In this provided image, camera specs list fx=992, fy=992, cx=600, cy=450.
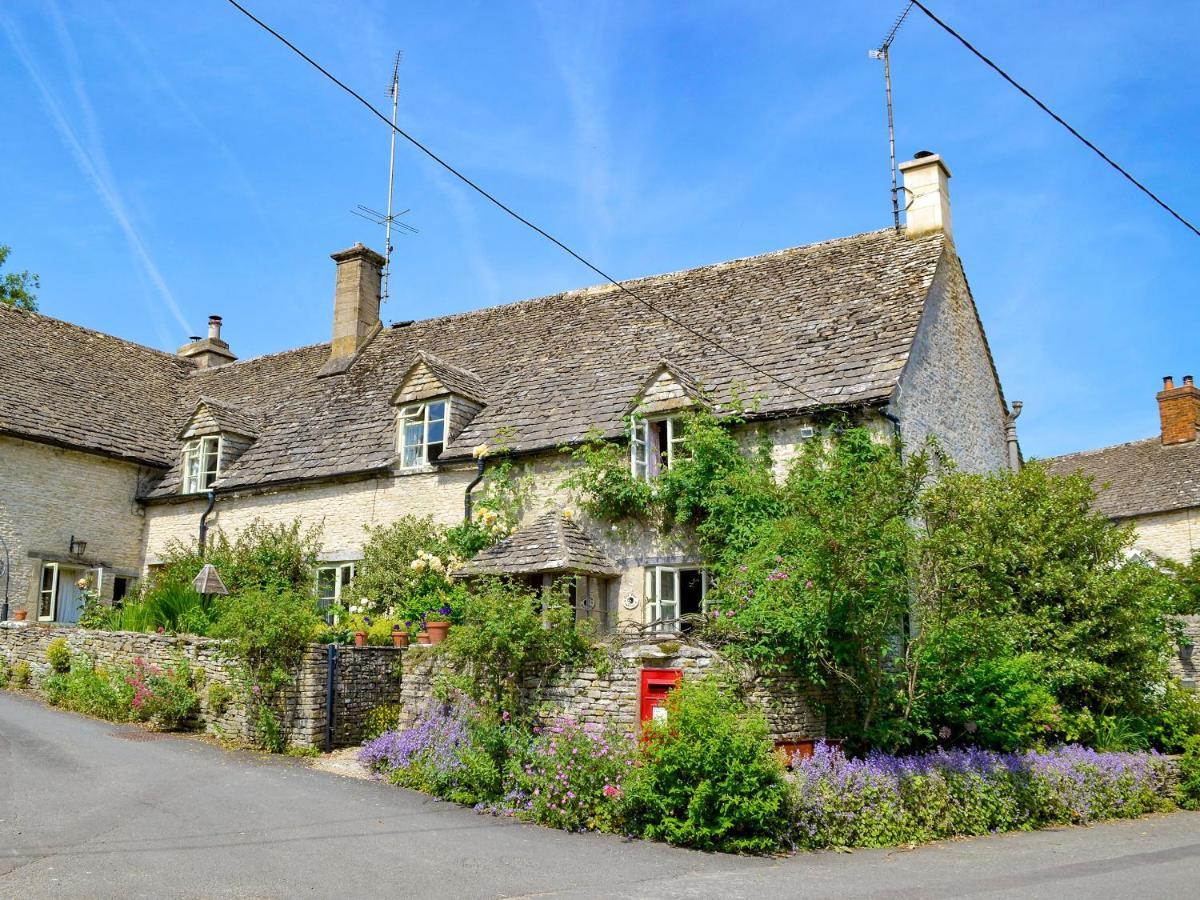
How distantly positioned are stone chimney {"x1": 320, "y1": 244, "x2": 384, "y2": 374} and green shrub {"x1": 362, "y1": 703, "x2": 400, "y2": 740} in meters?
12.8

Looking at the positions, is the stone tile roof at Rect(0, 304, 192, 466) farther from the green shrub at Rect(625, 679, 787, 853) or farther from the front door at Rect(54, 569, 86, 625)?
the green shrub at Rect(625, 679, 787, 853)

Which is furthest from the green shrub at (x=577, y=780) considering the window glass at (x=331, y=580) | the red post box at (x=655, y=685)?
the window glass at (x=331, y=580)

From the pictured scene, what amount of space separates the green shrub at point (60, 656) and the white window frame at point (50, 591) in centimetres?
467

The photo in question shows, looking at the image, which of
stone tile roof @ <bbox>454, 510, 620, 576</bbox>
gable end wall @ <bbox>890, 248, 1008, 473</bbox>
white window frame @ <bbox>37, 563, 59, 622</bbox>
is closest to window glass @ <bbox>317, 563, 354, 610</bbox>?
stone tile roof @ <bbox>454, 510, 620, 576</bbox>

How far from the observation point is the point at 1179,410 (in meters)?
33.6

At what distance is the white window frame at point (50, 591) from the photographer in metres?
23.3

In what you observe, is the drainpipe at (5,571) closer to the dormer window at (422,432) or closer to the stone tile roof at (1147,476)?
the dormer window at (422,432)

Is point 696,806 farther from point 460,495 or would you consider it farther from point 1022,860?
point 460,495

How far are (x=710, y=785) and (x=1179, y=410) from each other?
29.4 metres

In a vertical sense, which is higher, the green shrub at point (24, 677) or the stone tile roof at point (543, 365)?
the stone tile roof at point (543, 365)

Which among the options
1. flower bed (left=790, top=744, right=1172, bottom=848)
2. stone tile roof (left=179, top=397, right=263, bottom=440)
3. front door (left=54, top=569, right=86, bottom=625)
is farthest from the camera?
stone tile roof (left=179, top=397, right=263, bottom=440)

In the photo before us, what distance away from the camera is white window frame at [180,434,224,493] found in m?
25.1

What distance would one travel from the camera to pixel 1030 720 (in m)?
15.7

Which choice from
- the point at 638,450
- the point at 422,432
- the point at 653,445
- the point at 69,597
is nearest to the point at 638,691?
the point at 638,450
